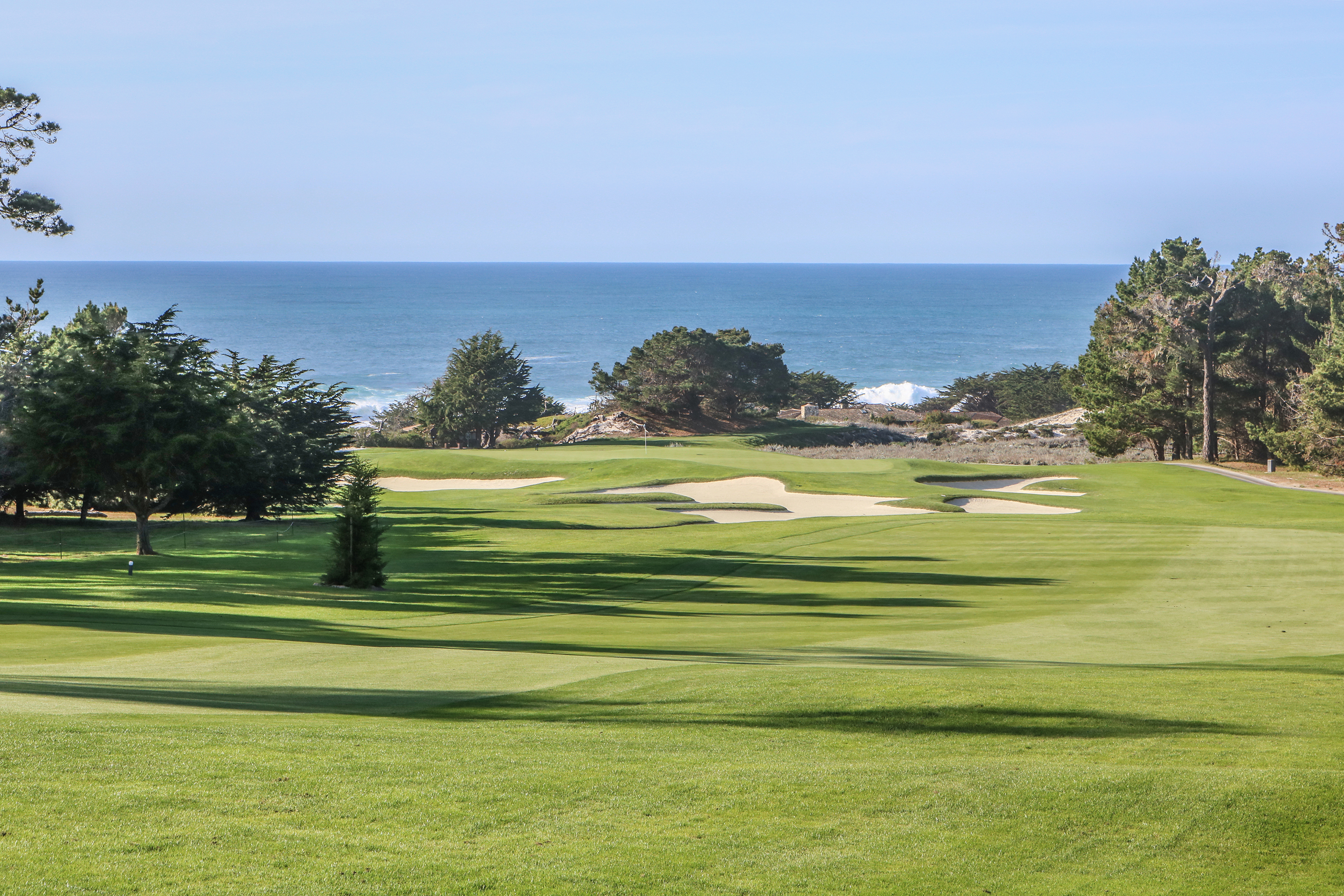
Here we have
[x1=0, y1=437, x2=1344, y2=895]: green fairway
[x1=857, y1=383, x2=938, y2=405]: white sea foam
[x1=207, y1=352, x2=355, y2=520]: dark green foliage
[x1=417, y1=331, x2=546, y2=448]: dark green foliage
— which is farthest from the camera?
[x1=857, y1=383, x2=938, y2=405]: white sea foam

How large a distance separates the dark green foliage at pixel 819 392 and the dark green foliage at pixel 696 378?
11.2 meters

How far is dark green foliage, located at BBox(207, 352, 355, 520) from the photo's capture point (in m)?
30.9

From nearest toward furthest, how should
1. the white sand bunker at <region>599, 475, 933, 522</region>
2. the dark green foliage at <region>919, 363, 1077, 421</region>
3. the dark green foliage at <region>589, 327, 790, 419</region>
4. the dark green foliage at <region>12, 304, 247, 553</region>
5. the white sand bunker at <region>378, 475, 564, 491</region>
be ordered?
the dark green foliage at <region>12, 304, 247, 553</region>, the white sand bunker at <region>599, 475, 933, 522</region>, the white sand bunker at <region>378, 475, 564, 491</region>, the dark green foliage at <region>589, 327, 790, 419</region>, the dark green foliage at <region>919, 363, 1077, 421</region>

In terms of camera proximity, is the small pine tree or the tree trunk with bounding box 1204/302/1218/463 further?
the tree trunk with bounding box 1204/302/1218/463

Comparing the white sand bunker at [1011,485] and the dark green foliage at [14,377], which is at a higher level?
the dark green foliage at [14,377]

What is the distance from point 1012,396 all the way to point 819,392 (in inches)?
554

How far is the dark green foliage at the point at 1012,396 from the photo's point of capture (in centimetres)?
7900

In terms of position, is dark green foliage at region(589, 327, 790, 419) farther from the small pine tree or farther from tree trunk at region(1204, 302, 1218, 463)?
the small pine tree

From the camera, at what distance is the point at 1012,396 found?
81.0m

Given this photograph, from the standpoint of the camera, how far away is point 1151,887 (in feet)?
20.5

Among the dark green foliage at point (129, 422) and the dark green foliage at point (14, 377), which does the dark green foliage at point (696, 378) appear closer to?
the dark green foliage at point (14, 377)

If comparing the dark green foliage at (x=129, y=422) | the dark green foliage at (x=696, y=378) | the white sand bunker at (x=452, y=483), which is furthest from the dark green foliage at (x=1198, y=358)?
the dark green foliage at (x=129, y=422)

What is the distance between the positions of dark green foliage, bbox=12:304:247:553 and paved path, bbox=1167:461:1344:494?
3246 cm

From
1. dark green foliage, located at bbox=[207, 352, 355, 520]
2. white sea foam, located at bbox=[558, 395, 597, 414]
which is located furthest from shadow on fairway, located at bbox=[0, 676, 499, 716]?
white sea foam, located at bbox=[558, 395, 597, 414]
